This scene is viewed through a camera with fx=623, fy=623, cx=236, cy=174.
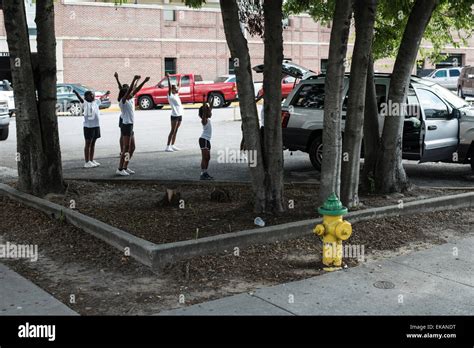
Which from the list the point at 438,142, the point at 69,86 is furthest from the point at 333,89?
the point at 69,86

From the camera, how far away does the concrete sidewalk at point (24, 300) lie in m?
5.32

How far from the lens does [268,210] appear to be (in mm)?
8148

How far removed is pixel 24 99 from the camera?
367 inches

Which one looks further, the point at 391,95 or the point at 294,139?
the point at 294,139

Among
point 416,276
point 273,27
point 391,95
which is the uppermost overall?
point 273,27

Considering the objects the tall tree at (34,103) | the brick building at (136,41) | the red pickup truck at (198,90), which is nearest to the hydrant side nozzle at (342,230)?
the tall tree at (34,103)

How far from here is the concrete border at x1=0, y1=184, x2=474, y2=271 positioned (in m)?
6.40

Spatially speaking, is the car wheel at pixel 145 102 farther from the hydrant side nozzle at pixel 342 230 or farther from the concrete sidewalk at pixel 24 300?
the hydrant side nozzle at pixel 342 230

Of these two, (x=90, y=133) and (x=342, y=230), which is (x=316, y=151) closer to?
(x=90, y=133)

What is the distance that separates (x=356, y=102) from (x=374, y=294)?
3396 mm

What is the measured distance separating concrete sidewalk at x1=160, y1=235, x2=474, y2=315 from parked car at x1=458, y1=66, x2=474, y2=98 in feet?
96.6

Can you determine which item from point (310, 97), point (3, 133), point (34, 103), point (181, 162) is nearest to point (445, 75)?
point (3, 133)

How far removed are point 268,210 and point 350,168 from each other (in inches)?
53.8
